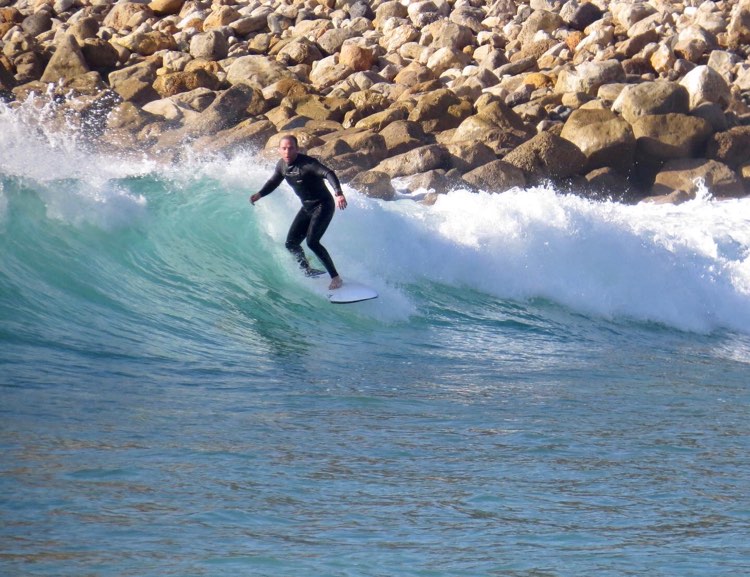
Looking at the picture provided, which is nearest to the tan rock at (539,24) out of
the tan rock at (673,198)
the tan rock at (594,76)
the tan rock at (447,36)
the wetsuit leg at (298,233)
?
the tan rock at (447,36)

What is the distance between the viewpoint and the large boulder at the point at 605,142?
54.9ft

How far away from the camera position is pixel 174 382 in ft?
21.9

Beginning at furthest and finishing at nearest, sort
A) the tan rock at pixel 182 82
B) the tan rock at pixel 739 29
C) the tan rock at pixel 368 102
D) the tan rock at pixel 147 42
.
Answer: the tan rock at pixel 147 42 → the tan rock at pixel 739 29 → the tan rock at pixel 182 82 → the tan rock at pixel 368 102

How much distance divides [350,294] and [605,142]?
358 inches

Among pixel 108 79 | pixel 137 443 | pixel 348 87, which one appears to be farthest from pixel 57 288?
pixel 108 79

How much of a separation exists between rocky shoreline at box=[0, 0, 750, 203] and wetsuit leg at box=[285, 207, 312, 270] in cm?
673

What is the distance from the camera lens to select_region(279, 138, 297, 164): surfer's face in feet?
28.0

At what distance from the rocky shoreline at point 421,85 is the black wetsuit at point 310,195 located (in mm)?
6830

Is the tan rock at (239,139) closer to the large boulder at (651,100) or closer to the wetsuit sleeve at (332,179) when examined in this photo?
the large boulder at (651,100)

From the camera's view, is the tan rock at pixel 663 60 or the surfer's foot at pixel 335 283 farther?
the tan rock at pixel 663 60

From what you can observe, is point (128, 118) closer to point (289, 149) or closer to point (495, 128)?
point (495, 128)

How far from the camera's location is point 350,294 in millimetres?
8930

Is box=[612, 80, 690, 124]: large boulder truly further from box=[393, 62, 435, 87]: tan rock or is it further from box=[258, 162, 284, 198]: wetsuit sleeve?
box=[258, 162, 284, 198]: wetsuit sleeve

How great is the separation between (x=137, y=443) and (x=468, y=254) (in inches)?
241
